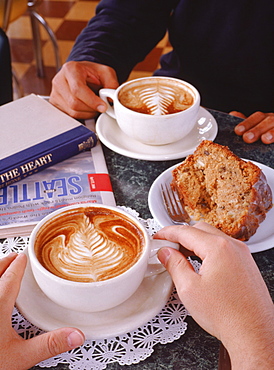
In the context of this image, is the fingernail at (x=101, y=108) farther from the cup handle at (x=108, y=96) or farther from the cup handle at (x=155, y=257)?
the cup handle at (x=155, y=257)

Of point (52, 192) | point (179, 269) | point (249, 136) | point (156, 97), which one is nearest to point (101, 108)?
point (156, 97)

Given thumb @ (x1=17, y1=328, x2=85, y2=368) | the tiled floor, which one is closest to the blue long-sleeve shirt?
thumb @ (x1=17, y1=328, x2=85, y2=368)

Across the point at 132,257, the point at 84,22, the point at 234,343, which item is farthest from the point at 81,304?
the point at 84,22

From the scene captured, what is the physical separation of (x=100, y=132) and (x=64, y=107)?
0.18m

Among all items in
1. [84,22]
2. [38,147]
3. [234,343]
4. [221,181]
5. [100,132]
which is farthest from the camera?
[84,22]

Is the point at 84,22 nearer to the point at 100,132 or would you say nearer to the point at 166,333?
the point at 100,132

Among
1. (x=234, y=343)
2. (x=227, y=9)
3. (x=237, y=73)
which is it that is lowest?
(x=237, y=73)

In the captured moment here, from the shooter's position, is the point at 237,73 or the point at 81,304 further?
the point at 237,73

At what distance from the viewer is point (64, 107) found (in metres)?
1.38

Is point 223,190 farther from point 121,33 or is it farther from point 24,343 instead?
point 121,33

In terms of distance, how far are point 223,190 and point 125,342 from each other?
0.44m

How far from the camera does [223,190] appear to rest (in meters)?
1.04

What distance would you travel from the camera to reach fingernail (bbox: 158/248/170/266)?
783 mm

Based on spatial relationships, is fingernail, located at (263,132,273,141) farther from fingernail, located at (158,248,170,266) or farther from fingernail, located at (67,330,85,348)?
fingernail, located at (67,330,85,348)
